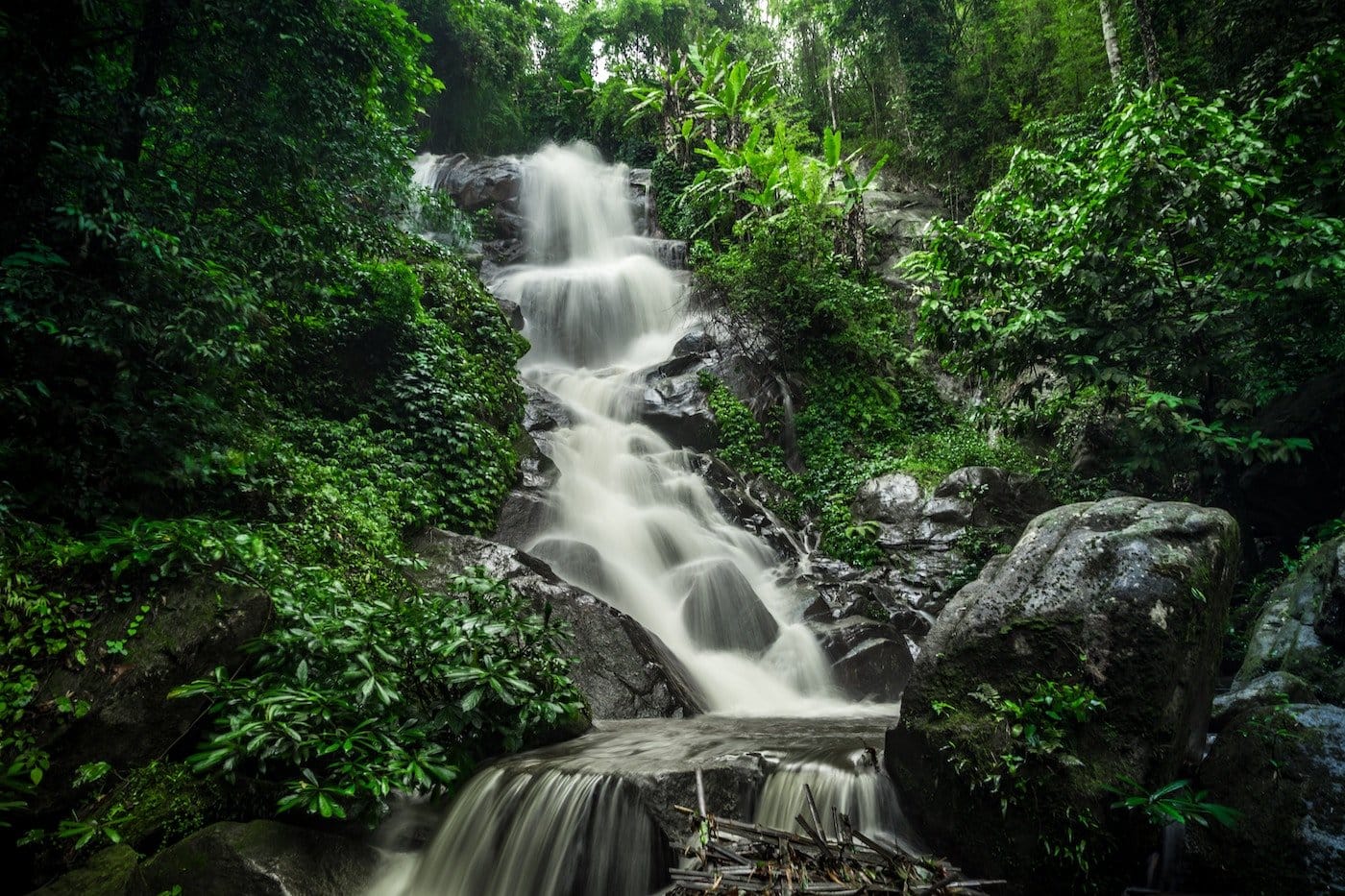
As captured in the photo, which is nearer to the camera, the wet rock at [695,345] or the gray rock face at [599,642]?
the gray rock face at [599,642]

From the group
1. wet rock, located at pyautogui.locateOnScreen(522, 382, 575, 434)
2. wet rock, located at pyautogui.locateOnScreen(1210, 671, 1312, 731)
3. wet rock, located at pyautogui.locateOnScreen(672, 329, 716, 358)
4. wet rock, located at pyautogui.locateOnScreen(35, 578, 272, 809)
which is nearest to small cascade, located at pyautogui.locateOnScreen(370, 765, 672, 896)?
wet rock, located at pyautogui.locateOnScreen(35, 578, 272, 809)

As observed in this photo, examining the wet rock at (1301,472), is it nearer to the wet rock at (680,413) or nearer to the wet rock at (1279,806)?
the wet rock at (1279,806)

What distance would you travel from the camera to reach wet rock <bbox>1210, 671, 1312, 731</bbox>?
4348 millimetres

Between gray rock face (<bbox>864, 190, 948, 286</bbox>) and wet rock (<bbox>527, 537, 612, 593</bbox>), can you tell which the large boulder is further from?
gray rock face (<bbox>864, 190, 948, 286</bbox>)

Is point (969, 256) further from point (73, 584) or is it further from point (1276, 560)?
point (73, 584)

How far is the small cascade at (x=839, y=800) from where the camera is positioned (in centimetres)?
371

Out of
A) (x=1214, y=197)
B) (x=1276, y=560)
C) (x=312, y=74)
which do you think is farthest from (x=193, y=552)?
(x=1276, y=560)

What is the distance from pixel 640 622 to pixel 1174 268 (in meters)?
6.98

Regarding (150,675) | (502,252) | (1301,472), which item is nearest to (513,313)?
(502,252)

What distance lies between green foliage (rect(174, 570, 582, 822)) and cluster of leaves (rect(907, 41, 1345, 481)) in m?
6.03

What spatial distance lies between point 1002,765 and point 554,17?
2872cm

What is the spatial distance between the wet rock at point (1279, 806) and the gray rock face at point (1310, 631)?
189 centimetres

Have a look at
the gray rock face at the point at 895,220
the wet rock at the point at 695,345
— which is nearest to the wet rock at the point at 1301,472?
the wet rock at the point at 695,345

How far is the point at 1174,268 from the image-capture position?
22.1 feet
